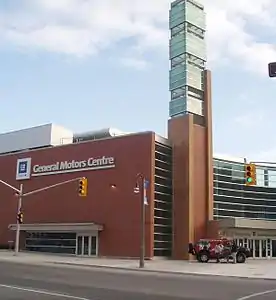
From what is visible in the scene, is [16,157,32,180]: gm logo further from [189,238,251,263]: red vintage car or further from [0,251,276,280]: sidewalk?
[189,238,251,263]: red vintage car

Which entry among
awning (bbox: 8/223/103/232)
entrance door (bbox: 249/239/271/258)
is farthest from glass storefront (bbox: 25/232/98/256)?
entrance door (bbox: 249/239/271/258)

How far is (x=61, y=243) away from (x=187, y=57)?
23406 millimetres

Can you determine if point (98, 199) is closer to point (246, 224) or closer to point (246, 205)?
point (246, 224)

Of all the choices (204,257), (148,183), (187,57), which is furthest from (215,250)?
(187,57)

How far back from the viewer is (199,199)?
171 feet

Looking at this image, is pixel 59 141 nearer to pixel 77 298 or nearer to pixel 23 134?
pixel 23 134

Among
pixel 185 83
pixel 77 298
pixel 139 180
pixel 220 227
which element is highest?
pixel 185 83

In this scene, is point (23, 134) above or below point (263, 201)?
above

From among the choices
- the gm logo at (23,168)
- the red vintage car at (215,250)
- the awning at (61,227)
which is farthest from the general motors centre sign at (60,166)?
the red vintage car at (215,250)

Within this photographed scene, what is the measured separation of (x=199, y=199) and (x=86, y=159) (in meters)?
11.9

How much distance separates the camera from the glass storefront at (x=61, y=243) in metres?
52.1

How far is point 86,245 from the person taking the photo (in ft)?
172

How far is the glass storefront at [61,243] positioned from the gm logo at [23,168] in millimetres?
6420

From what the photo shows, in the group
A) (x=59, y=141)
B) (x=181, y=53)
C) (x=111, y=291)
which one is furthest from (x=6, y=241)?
(x=111, y=291)
